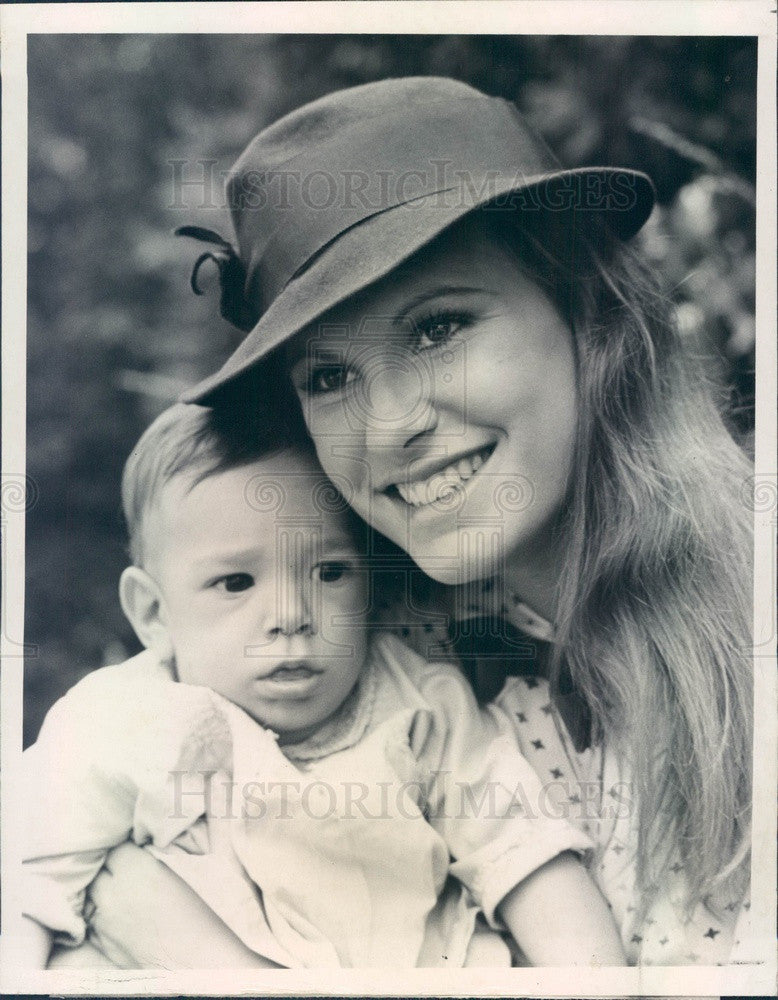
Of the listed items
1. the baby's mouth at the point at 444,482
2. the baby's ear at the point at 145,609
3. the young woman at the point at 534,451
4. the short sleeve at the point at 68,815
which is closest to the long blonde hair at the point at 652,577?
the young woman at the point at 534,451

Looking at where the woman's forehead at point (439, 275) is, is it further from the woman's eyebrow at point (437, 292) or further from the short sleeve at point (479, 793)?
the short sleeve at point (479, 793)

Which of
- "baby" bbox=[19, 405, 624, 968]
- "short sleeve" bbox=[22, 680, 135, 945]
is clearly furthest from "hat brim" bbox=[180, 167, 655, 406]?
"short sleeve" bbox=[22, 680, 135, 945]

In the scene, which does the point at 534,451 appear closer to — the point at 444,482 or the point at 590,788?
the point at 444,482

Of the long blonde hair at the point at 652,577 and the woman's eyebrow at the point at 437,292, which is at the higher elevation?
the woman's eyebrow at the point at 437,292

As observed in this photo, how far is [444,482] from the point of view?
2.10 metres

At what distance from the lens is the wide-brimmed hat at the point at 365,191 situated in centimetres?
199

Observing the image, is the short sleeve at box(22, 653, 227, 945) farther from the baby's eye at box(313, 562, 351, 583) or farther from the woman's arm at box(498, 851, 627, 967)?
the woman's arm at box(498, 851, 627, 967)

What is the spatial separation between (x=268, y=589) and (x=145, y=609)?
289mm

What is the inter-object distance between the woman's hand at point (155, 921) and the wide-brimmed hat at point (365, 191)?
1045 millimetres

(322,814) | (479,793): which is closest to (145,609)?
(322,814)

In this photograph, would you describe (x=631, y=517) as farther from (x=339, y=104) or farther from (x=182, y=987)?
(x=182, y=987)

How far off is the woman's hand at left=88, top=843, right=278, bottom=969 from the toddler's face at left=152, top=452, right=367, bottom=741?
1.34ft

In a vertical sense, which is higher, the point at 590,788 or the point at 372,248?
the point at 372,248

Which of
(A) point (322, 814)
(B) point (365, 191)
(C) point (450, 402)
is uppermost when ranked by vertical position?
(B) point (365, 191)
